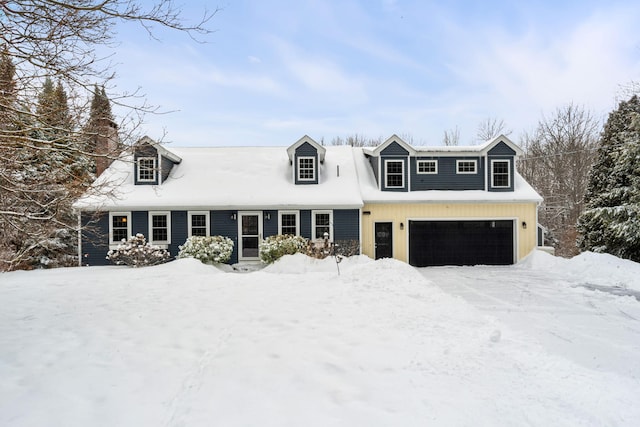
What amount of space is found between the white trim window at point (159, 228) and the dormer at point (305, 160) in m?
5.39

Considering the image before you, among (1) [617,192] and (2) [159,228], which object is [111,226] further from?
(1) [617,192]

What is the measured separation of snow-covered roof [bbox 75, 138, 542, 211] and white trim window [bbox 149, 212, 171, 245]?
46 centimetres

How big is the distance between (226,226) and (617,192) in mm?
14311

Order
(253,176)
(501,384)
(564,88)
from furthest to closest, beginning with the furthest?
(564,88)
(253,176)
(501,384)

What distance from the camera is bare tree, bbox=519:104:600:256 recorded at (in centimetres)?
2209

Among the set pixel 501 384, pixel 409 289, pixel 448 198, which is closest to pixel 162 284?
pixel 409 289

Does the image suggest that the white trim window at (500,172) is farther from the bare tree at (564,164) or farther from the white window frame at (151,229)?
the white window frame at (151,229)

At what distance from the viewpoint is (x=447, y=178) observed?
15297mm

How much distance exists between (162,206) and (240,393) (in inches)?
454

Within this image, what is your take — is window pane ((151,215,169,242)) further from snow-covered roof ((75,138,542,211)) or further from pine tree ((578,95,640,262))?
pine tree ((578,95,640,262))

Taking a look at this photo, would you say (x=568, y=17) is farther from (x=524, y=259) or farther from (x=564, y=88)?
(x=564, y=88)

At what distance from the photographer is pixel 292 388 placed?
3.49 metres

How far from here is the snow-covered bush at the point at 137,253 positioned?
12500mm

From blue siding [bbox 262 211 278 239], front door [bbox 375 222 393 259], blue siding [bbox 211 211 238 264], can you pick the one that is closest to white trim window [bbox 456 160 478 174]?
front door [bbox 375 222 393 259]
